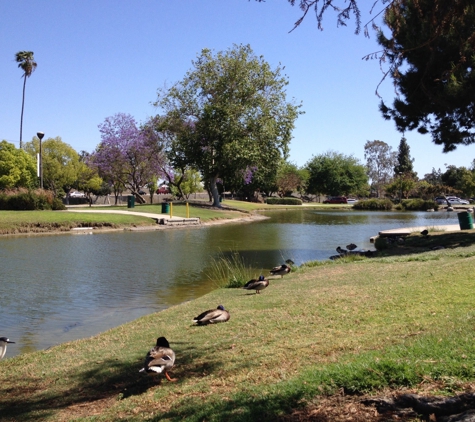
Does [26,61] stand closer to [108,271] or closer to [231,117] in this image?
[231,117]

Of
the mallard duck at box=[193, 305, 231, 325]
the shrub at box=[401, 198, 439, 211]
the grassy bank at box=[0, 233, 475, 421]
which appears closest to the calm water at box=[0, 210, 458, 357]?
the grassy bank at box=[0, 233, 475, 421]

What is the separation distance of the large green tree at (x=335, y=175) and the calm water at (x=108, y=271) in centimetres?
6397

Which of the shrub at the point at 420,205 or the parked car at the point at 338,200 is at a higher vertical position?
the parked car at the point at 338,200

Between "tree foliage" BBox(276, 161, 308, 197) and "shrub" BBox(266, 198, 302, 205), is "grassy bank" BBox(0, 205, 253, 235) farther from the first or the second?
"tree foliage" BBox(276, 161, 308, 197)

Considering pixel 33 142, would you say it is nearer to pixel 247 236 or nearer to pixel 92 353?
pixel 247 236

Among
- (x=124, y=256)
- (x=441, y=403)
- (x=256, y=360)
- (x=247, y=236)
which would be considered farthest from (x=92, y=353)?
(x=247, y=236)

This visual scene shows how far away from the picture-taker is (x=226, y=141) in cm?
4838

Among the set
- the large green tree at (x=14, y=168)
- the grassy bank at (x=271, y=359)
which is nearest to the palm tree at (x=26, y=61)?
the large green tree at (x=14, y=168)

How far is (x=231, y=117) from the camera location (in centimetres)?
4838

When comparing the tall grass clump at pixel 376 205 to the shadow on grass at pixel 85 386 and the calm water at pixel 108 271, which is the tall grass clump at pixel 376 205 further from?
the shadow on grass at pixel 85 386

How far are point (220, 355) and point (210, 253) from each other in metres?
15.1

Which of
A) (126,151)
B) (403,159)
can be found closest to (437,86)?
(126,151)

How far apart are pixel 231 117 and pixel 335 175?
160 ft

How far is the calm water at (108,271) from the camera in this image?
35.5ft
